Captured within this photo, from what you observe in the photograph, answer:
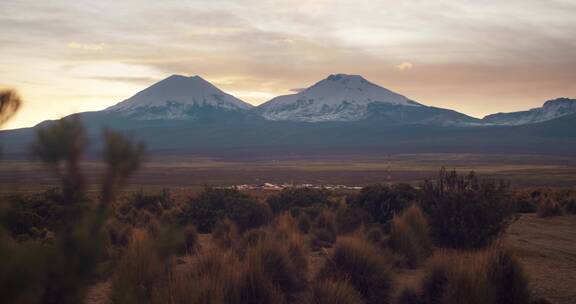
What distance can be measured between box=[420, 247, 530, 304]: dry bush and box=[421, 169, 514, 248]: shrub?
3443 mm

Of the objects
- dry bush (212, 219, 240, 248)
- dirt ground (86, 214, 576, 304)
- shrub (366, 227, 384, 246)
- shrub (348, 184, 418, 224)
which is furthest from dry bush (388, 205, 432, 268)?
shrub (348, 184, 418, 224)

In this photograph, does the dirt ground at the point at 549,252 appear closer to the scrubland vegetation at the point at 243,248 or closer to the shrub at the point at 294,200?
the scrubland vegetation at the point at 243,248

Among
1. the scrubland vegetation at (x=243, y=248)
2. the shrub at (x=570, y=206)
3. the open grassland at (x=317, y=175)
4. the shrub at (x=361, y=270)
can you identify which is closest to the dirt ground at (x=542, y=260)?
the scrubland vegetation at (x=243, y=248)

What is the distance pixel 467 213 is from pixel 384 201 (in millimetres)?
5334

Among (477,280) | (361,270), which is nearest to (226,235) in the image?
(361,270)

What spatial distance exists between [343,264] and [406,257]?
2.81 m

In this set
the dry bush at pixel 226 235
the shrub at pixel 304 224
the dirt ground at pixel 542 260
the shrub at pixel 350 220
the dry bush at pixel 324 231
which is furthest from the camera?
the shrub at pixel 304 224

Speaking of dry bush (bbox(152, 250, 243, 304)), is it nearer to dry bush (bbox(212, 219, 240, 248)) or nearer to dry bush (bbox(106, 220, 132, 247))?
dry bush (bbox(212, 219, 240, 248))

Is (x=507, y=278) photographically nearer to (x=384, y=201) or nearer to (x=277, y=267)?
(x=277, y=267)

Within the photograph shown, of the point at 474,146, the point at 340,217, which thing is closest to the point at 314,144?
the point at 474,146

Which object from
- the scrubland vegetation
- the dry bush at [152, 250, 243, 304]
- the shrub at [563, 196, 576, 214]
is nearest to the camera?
the scrubland vegetation

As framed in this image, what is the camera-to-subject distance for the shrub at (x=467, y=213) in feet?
40.0

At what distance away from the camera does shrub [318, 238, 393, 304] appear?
8.42 meters

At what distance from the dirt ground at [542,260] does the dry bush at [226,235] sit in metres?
0.33
